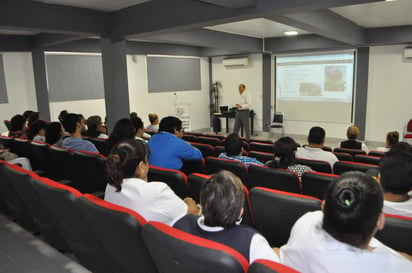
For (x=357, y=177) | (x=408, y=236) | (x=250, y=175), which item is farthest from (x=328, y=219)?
(x=250, y=175)

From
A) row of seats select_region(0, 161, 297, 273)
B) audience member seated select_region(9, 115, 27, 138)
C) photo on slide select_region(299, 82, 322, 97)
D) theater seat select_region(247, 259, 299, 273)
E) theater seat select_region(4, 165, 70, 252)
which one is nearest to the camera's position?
theater seat select_region(247, 259, 299, 273)

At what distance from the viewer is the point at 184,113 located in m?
10.9

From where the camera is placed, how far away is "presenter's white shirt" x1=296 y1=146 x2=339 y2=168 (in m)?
3.43

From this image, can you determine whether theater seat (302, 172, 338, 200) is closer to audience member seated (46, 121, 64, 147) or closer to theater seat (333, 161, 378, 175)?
theater seat (333, 161, 378, 175)

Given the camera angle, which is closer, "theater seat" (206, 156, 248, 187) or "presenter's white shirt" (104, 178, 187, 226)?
"presenter's white shirt" (104, 178, 187, 226)

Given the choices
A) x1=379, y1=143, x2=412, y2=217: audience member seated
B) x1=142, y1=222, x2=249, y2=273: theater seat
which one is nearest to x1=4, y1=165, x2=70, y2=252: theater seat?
x1=142, y1=222, x2=249, y2=273: theater seat

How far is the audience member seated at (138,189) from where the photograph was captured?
72.3 inches

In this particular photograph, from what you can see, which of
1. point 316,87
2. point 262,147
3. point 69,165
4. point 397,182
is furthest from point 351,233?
point 316,87

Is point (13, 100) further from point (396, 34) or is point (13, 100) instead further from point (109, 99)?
point (396, 34)

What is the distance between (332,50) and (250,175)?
24.3 feet

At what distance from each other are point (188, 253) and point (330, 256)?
0.53 meters

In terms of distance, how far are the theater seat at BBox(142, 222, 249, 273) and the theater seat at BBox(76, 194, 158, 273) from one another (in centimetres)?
13

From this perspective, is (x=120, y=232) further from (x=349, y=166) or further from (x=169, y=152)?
(x=349, y=166)

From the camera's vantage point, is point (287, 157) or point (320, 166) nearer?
point (287, 157)
